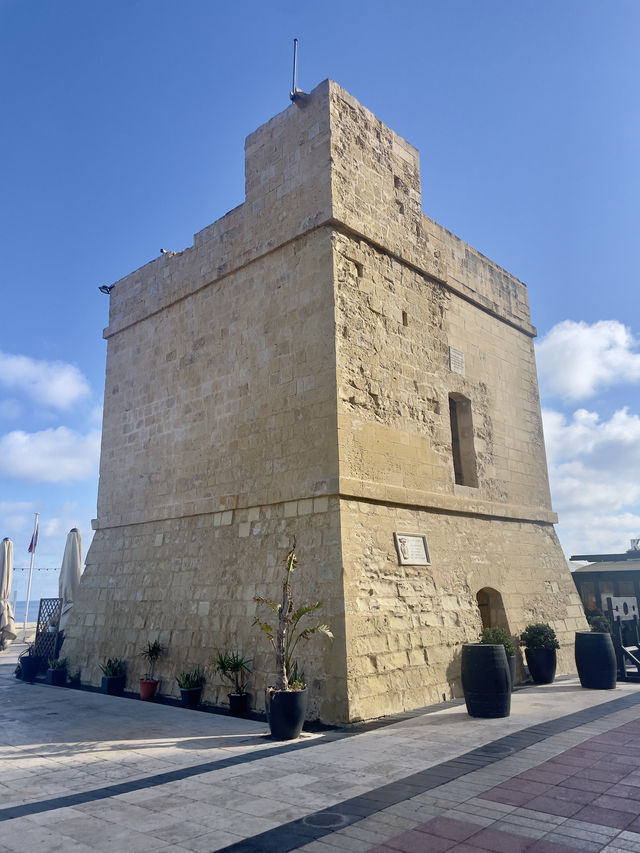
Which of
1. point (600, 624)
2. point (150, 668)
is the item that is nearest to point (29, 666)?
point (150, 668)

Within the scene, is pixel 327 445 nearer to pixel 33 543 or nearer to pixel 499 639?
pixel 499 639

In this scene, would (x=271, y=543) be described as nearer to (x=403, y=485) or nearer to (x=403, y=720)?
(x=403, y=485)

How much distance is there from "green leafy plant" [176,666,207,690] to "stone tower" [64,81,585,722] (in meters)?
→ 0.18

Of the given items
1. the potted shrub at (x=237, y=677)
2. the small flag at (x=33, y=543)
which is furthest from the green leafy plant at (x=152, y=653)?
the small flag at (x=33, y=543)

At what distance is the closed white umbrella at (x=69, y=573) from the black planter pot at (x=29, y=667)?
78 centimetres

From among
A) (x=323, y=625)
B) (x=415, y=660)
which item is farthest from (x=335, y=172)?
(x=415, y=660)

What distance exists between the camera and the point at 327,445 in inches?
323

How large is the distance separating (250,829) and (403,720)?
12.3 ft

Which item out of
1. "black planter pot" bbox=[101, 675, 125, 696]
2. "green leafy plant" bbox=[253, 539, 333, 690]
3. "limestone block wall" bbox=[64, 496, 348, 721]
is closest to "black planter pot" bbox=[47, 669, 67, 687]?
"limestone block wall" bbox=[64, 496, 348, 721]

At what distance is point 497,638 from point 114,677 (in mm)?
6193

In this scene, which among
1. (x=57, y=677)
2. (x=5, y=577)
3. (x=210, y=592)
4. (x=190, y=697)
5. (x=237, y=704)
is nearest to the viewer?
(x=237, y=704)

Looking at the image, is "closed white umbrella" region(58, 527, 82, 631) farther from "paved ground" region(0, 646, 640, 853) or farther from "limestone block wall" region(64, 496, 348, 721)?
"paved ground" region(0, 646, 640, 853)

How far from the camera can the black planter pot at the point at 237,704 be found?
25.6 ft

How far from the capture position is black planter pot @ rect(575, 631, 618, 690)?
29.1 feet
